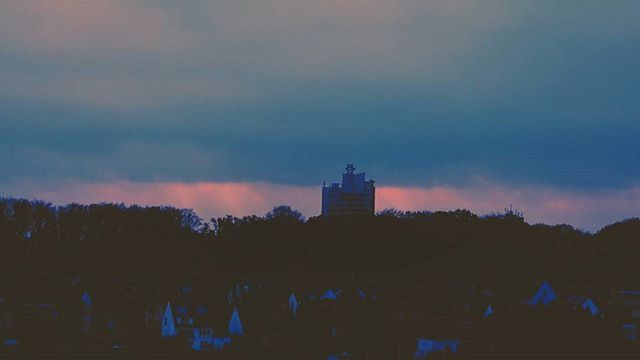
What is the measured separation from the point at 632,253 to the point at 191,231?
36088 millimetres

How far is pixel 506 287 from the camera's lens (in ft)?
189

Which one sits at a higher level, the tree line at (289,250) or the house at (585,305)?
the tree line at (289,250)

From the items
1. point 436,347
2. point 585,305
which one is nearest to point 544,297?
point 585,305

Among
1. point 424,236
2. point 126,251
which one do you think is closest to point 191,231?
point 126,251

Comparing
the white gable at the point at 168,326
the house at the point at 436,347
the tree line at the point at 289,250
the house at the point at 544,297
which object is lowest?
the house at the point at 436,347

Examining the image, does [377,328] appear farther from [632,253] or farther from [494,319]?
[632,253]

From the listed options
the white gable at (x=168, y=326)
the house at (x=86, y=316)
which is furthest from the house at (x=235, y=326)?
the house at (x=86, y=316)

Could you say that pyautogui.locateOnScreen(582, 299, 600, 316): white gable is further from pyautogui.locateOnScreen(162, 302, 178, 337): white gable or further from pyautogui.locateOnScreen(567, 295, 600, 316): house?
pyautogui.locateOnScreen(162, 302, 178, 337): white gable

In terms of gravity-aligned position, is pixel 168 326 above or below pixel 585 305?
below

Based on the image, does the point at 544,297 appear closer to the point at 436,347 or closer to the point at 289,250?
the point at 436,347

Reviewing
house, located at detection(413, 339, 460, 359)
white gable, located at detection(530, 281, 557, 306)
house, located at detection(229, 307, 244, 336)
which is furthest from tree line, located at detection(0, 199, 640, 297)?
house, located at detection(413, 339, 460, 359)

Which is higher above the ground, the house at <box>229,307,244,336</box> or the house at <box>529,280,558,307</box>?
the house at <box>529,280,558,307</box>

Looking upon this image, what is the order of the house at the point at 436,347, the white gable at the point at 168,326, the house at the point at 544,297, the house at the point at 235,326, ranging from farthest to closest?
the house at the point at 544,297 → the white gable at the point at 168,326 → the house at the point at 235,326 → the house at the point at 436,347

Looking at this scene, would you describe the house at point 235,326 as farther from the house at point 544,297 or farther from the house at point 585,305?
the house at point 544,297
